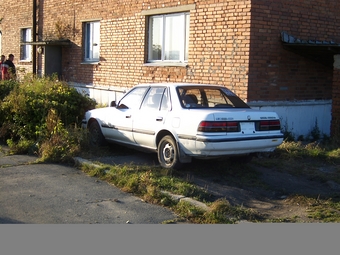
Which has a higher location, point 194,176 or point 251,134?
point 251,134

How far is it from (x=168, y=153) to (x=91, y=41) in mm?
9699

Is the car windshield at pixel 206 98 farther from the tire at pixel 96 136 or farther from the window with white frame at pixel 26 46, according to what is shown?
the window with white frame at pixel 26 46

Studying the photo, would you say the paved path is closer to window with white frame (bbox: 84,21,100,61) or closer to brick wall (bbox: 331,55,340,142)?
brick wall (bbox: 331,55,340,142)

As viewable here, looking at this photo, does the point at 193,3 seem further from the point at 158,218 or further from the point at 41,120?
the point at 158,218

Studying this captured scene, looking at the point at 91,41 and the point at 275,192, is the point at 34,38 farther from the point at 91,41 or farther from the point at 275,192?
the point at 275,192

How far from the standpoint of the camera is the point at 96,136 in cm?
1063

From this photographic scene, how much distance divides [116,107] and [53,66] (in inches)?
372

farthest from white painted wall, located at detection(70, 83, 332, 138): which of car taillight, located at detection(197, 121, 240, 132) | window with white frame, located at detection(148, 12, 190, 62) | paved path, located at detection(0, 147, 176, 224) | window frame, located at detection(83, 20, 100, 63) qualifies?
window frame, located at detection(83, 20, 100, 63)

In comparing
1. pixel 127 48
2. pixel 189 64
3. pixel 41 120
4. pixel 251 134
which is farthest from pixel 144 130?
pixel 127 48

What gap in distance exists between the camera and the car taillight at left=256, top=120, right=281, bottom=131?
325 inches

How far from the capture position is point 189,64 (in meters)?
12.8

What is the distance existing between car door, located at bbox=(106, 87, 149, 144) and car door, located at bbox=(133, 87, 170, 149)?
0.54ft

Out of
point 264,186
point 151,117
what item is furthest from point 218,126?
point 151,117

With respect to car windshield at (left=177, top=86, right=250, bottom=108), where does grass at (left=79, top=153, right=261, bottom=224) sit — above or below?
below
